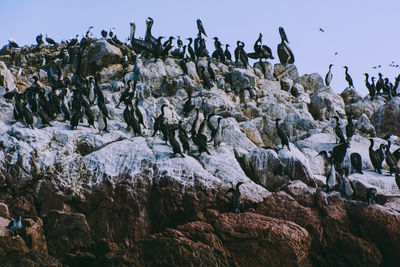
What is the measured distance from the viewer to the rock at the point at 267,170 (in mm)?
13484

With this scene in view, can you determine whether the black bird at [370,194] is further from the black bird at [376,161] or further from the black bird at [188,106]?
the black bird at [188,106]

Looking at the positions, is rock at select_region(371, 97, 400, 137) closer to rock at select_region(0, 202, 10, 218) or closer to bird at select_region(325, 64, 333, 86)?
bird at select_region(325, 64, 333, 86)

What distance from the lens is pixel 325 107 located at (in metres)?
22.4

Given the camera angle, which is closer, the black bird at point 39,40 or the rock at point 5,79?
the rock at point 5,79

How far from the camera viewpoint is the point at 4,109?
15.5 metres

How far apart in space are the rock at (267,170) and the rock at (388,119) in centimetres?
1022

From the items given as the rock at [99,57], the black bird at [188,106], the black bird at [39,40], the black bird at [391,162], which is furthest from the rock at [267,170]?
the black bird at [39,40]

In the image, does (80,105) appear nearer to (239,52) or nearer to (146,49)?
(146,49)

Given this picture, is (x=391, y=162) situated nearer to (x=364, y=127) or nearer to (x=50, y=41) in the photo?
(x=364, y=127)

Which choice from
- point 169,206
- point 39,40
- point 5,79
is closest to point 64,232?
point 169,206

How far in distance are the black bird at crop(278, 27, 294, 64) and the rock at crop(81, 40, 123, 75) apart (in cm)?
912

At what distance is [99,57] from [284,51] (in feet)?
34.2

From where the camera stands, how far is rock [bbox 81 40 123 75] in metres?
23.9

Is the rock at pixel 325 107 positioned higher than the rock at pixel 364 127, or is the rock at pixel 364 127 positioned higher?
the rock at pixel 325 107
